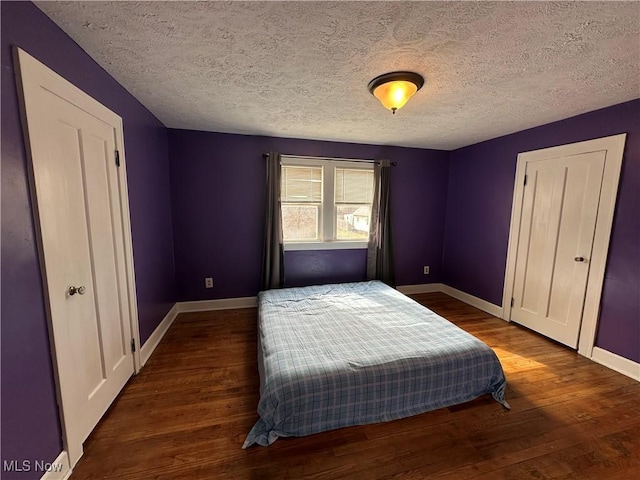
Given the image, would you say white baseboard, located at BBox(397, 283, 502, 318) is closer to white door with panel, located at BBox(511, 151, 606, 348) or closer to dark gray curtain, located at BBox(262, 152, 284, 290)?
white door with panel, located at BBox(511, 151, 606, 348)

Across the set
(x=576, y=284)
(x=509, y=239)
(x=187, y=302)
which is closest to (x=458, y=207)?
(x=509, y=239)

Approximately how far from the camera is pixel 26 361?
1141 mm

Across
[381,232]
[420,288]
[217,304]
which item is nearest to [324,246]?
[381,232]

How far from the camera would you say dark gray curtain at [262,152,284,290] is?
3350mm

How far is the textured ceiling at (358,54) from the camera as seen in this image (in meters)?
1.20

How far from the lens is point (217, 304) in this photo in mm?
3498

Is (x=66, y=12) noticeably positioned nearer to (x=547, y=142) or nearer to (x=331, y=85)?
(x=331, y=85)

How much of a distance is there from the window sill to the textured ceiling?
1.68 meters

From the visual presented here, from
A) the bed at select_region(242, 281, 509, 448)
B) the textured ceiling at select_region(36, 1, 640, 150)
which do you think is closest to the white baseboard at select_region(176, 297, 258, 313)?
the bed at select_region(242, 281, 509, 448)

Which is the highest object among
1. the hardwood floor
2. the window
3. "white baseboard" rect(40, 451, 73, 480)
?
the window

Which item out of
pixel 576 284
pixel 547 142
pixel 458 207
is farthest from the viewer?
pixel 458 207

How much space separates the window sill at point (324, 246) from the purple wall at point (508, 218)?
155 cm

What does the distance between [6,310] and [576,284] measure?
4.05m

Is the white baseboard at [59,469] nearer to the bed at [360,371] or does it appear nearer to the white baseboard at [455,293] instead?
the bed at [360,371]
